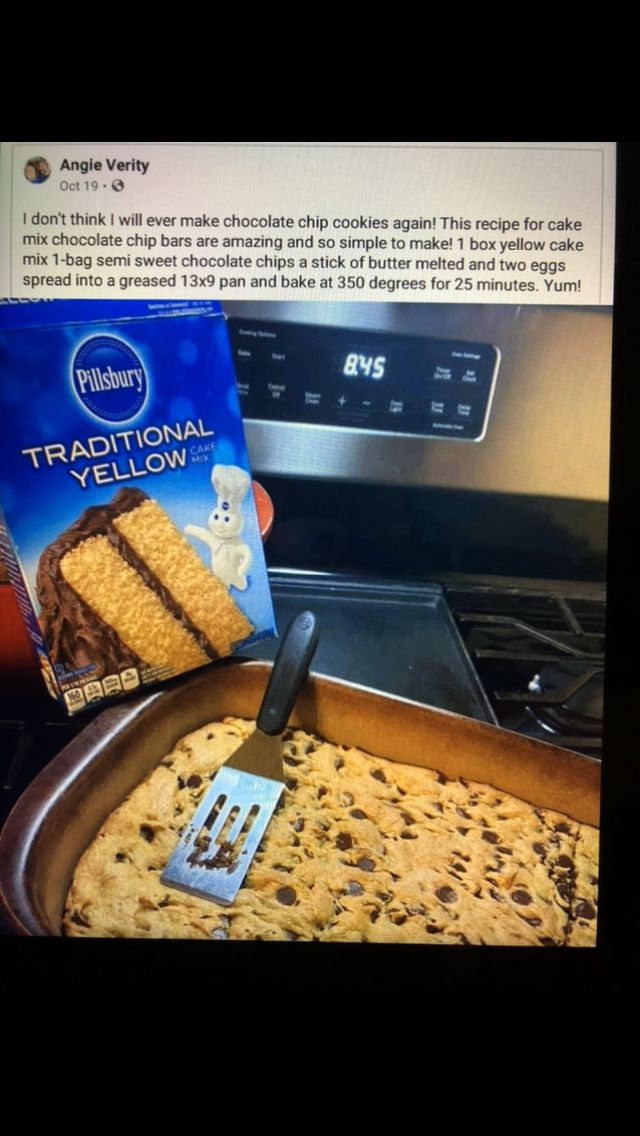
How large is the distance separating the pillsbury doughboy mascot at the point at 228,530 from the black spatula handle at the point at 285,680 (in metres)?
0.09

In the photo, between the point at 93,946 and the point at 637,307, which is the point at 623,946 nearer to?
the point at 93,946

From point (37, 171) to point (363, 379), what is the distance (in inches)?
16.8

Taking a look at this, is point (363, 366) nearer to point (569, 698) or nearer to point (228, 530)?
point (228, 530)

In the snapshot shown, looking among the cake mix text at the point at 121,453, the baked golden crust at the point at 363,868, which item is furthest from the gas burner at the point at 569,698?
the cake mix text at the point at 121,453

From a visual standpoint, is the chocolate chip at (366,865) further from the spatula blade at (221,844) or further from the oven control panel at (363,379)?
the oven control panel at (363,379)

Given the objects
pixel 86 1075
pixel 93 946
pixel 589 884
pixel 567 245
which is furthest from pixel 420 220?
pixel 86 1075

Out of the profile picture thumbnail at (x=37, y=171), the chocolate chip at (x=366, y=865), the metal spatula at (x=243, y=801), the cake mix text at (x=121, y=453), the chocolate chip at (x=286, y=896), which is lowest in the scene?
the chocolate chip at (x=286, y=896)

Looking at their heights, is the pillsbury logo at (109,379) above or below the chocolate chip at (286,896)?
above

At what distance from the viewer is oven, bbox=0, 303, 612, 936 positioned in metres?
0.96

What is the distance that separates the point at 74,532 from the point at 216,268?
1.08 feet

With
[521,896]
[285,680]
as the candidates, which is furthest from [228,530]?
[521,896]

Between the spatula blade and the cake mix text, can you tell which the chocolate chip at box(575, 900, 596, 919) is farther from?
the cake mix text

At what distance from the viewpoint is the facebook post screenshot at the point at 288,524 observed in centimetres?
91

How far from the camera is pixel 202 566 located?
3.18 feet
